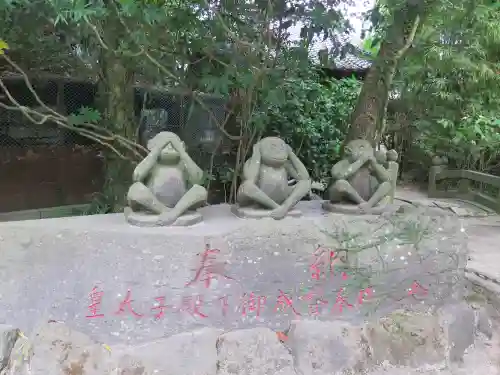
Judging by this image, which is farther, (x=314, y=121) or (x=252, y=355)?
(x=314, y=121)

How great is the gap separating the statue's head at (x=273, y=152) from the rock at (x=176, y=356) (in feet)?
3.58

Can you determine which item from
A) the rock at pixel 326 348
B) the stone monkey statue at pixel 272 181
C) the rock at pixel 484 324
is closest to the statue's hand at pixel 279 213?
the stone monkey statue at pixel 272 181

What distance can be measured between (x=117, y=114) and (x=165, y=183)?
184cm

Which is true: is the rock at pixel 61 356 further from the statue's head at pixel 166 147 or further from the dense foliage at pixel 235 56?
the dense foliage at pixel 235 56

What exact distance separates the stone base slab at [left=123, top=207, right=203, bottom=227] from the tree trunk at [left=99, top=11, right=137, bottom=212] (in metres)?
1.60

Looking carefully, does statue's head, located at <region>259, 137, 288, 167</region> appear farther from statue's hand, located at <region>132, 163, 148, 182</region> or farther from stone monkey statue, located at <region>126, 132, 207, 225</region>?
statue's hand, located at <region>132, 163, 148, 182</region>

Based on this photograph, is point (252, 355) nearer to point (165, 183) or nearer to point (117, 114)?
point (165, 183)

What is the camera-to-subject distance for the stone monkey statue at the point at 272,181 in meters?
2.79

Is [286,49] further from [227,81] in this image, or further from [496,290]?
[496,290]

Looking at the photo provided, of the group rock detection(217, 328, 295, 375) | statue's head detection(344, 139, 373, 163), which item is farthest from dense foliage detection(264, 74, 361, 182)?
rock detection(217, 328, 295, 375)

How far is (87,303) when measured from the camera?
2535mm

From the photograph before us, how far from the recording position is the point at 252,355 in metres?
2.53

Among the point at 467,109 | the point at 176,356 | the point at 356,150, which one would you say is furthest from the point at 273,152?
the point at 467,109

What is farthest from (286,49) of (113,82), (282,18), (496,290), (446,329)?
(496,290)
